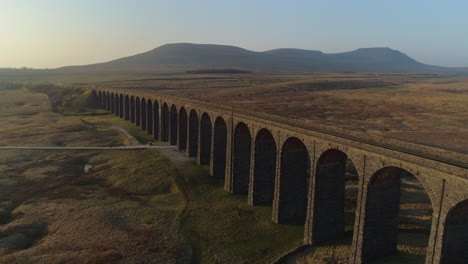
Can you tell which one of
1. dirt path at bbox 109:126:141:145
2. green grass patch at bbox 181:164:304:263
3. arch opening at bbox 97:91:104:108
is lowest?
green grass patch at bbox 181:164:304:263

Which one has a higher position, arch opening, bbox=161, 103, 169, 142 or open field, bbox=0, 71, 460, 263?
arch opening, bbox=161, 103, 169, 142

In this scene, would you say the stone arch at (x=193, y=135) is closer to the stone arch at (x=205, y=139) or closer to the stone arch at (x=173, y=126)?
the stone arch at (x=205, y=139)

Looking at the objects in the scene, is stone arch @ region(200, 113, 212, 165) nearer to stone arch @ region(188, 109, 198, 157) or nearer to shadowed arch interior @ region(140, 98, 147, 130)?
stone arch @ region(188, 109, 198, 157)

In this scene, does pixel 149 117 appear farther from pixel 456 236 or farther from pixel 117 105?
pixel 456 236

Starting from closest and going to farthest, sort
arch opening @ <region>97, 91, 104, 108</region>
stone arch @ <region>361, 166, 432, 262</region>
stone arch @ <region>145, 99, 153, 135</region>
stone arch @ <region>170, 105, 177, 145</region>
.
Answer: stone arch @ <region>361, 166, 432, 262</region> → stone arch @ <region>170, 105, 177, 145</region> → stone arch @ <region>145, 99, 153, 135</region> → arch opening @ <region>97, 91, 104, 108</region>

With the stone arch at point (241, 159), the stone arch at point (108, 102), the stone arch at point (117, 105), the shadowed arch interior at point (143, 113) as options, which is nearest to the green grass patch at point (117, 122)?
the shadowed arch interior at point (143, 113)

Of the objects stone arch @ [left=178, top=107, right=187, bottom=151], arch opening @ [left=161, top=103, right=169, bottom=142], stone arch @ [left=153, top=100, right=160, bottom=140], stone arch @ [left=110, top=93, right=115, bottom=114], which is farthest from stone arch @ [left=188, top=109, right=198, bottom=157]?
stone arch @ [left=110, top=93, right=115, bottom=114]

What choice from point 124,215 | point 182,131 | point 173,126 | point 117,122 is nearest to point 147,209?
point 124,215
